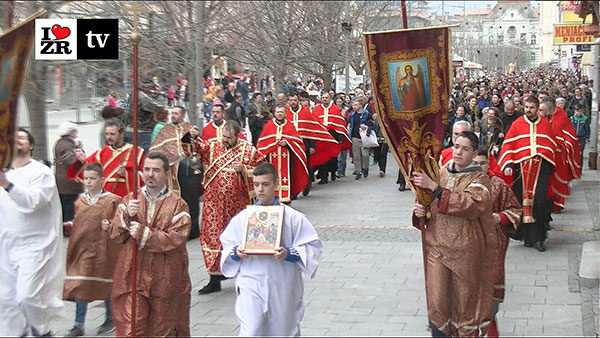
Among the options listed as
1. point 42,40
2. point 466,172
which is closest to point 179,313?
point 466,172

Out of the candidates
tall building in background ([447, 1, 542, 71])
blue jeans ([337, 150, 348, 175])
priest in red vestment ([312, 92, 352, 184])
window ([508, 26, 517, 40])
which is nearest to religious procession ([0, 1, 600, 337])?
priest in red vestment ([312, 92, 352, 184])

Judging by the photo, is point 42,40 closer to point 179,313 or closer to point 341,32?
point 179,313

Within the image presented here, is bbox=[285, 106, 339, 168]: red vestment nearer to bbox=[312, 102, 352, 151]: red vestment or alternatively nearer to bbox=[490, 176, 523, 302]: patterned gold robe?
bbox=[312, 102, 352, 151]: red vestment

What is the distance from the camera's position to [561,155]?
40.6 feet

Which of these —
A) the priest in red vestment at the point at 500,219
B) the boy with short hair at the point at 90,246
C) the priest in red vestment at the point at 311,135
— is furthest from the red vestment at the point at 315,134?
the priest in red vestment at the point at 500,219

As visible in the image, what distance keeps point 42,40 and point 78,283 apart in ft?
15.4

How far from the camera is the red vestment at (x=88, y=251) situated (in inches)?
319

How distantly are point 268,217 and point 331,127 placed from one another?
515 inches

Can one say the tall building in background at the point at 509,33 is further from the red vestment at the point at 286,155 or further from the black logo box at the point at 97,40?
the black logo box at the point at 97,40

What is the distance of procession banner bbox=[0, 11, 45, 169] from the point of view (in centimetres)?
689

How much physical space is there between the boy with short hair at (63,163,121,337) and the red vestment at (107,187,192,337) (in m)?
1.14

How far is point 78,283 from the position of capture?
809cm

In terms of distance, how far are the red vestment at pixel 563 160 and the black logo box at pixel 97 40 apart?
553 centimetres

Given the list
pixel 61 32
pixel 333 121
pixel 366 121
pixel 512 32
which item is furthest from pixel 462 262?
pixel 512 32
